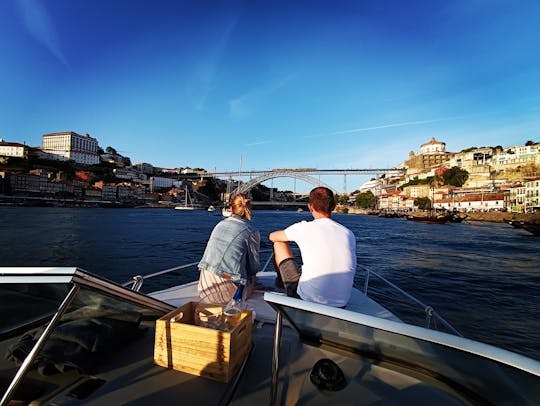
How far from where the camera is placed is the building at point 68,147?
58688 mm

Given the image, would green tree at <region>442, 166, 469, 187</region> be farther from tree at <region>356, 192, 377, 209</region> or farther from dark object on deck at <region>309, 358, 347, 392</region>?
dark object on deck at <region>309, 358, 347, 392</region>

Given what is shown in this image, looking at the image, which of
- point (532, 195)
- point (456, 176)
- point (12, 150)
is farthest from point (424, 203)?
point (12, 150)

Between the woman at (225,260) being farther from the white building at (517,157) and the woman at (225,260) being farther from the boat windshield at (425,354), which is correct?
the white building at (517,157)

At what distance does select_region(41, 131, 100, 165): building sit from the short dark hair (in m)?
71.1

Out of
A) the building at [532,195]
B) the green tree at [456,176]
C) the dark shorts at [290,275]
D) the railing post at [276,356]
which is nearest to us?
the railing post at [276,356]

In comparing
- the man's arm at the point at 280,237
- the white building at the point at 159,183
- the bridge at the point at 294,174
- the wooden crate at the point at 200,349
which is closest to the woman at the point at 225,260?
the man's arm at the point at 280,237

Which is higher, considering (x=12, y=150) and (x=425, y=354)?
(x=12, y=150)

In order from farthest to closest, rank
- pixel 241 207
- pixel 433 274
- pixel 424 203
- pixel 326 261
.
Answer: pixel 424 203
pixel 433 274
pixel 241 207
pixel 326 261

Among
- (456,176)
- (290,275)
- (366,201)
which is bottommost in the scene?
(290,275)

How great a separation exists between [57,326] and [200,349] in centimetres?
41

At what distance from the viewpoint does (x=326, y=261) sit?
125 cm

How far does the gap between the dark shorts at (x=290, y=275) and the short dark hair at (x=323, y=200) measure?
0.46m

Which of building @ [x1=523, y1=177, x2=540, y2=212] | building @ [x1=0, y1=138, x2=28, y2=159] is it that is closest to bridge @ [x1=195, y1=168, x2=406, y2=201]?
building @ [x1=523, y1=177, x2=540, y2=212]

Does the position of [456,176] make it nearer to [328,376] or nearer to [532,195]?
[532,195]
